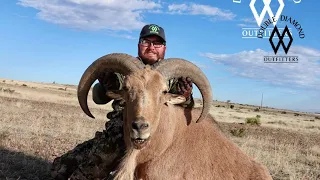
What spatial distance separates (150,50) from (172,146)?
2.48 metres

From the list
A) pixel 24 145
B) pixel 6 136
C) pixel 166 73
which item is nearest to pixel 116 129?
pixel 166 73

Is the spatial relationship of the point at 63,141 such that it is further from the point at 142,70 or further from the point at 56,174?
the point at 142,70

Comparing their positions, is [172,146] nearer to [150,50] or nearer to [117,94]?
[117,94]

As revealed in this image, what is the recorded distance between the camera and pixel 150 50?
8523 millimetres

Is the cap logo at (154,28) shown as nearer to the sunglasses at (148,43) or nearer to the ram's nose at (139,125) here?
the sunglasses at (148,43)

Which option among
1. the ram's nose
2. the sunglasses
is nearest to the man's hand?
the sunglasses

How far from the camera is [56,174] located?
29.8 feet

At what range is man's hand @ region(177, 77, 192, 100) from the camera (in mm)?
7441

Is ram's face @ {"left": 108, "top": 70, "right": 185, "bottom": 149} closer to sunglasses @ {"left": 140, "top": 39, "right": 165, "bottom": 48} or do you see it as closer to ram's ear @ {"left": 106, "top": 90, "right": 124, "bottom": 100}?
ram's ear @ {"left": 106, "top": 90, "right": 124, "bottom": 100}

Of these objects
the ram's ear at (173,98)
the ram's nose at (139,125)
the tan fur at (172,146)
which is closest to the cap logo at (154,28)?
the tan fur at (172,146)

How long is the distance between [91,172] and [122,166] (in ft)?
6.15

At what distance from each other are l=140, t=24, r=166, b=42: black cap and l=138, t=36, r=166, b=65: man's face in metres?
0.10

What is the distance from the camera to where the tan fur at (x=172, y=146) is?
5949mm

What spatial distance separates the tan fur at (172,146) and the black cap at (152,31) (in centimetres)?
183
